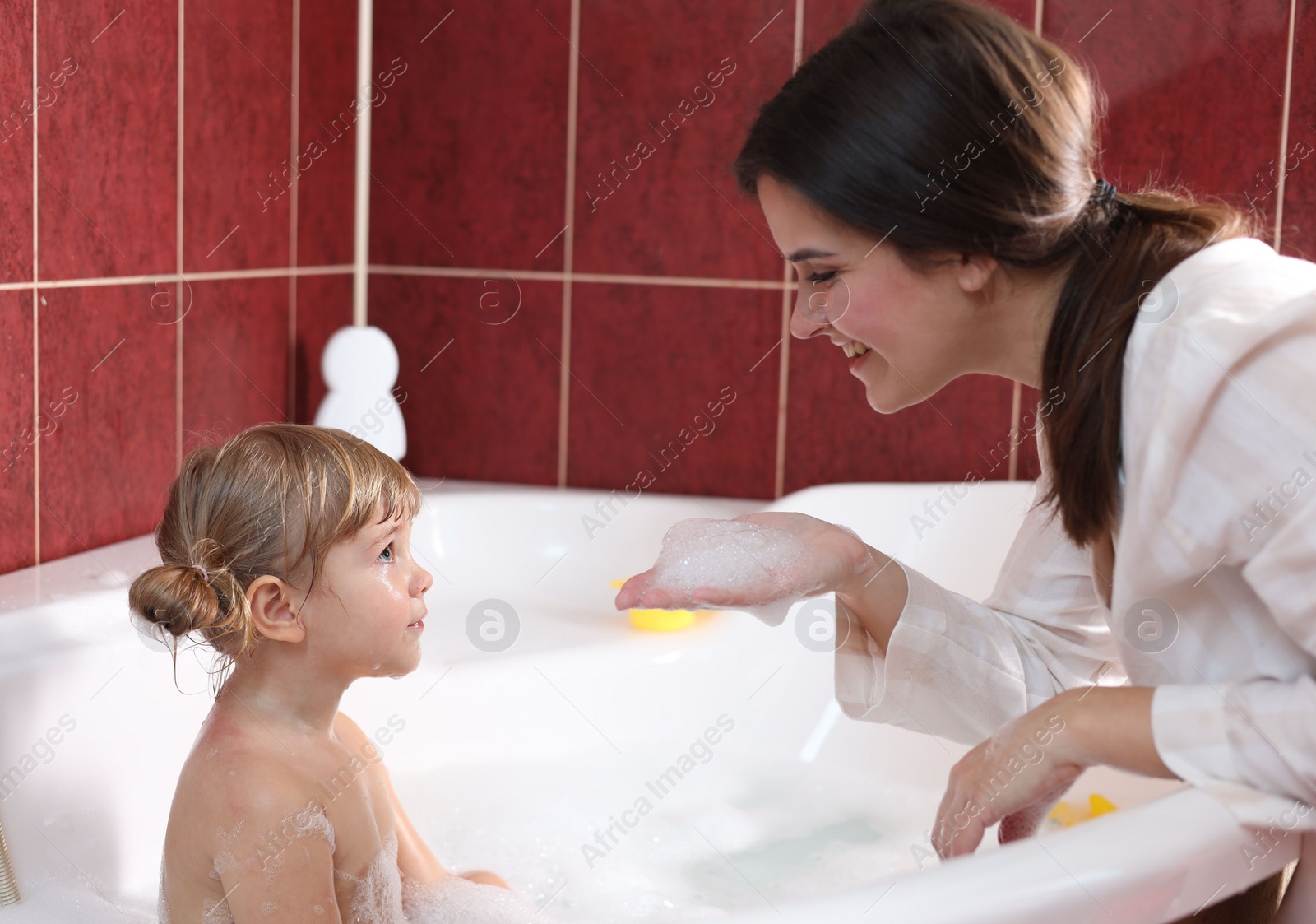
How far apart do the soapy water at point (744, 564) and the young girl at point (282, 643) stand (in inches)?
8.9

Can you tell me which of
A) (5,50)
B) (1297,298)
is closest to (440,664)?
(5,50)

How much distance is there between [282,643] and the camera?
3.51ft

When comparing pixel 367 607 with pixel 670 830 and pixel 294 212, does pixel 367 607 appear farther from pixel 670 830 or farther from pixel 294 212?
pixel 294 212

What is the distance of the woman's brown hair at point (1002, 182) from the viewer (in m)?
0.91

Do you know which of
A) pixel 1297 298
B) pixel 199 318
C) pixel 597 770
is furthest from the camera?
pixel 199 318

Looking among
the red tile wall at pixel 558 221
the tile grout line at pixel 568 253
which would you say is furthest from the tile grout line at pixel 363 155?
the tile grout line at pixel 568 253

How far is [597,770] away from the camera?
5.65ft

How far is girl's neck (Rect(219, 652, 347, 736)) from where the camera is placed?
3.50 feet

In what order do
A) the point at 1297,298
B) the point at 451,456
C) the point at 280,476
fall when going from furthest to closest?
the point at 451,456 < the point at 280,476 < the point at 1297,298

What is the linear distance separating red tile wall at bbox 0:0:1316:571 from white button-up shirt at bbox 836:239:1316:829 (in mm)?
1260

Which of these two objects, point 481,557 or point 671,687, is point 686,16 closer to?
point 481,557

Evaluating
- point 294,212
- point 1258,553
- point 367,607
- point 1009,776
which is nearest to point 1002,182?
point 1258,553

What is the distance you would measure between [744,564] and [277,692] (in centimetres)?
39

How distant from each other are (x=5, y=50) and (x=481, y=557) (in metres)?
1.02
